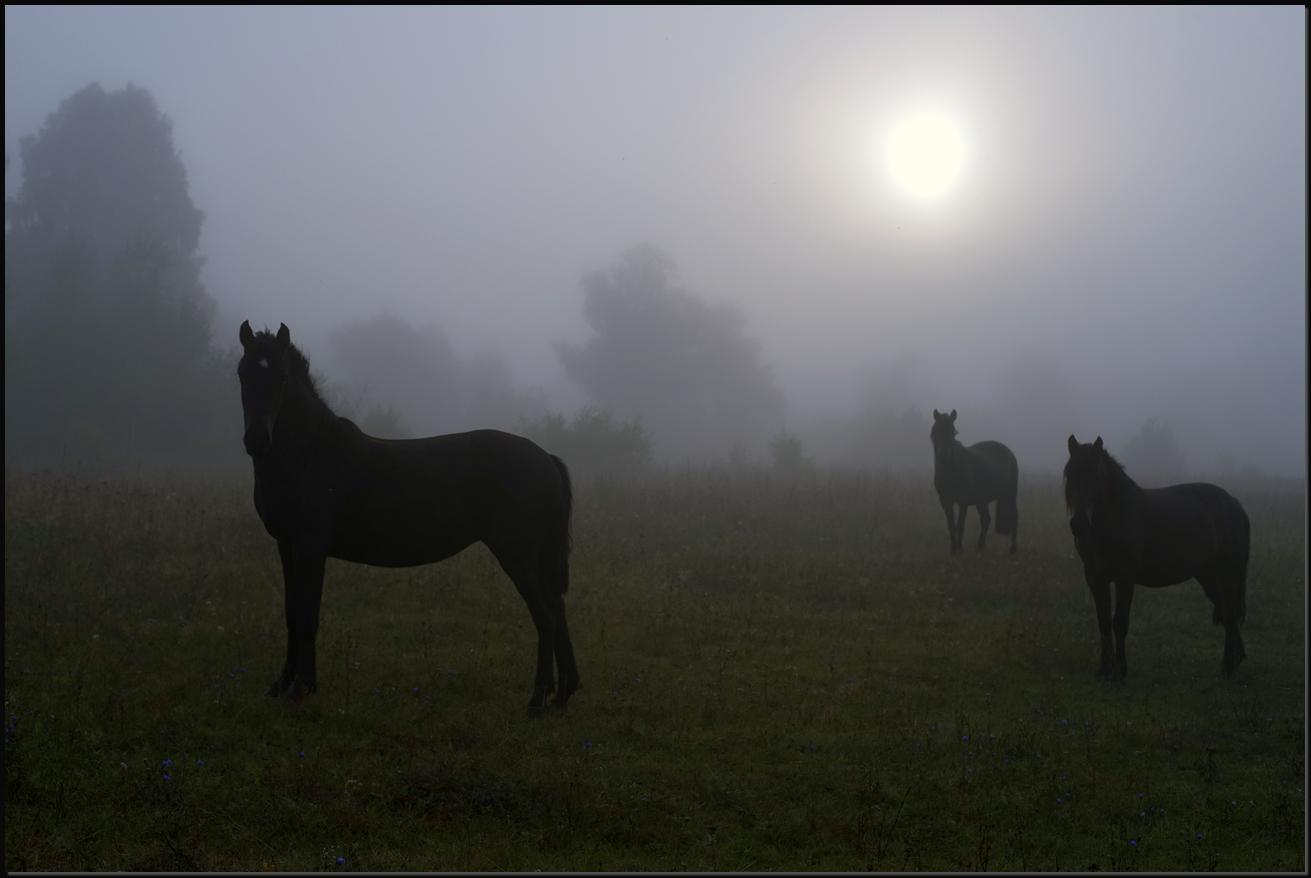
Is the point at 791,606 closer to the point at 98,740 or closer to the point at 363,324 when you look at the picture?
the point at 98,740

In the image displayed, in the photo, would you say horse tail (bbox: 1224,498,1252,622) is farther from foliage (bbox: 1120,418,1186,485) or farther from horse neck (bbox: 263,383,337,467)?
foliage (bbox: 1120,418,1186,485)

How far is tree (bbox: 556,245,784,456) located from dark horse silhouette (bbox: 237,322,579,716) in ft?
147

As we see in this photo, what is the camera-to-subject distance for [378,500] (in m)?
6.38

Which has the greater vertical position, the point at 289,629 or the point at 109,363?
the point at 109,363

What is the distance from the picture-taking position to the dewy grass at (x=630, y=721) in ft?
14.8

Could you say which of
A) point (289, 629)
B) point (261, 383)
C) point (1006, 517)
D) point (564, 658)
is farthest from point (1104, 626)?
point (261, 383)

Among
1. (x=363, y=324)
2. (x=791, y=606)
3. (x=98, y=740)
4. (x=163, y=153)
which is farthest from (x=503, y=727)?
(x=363, y=324)

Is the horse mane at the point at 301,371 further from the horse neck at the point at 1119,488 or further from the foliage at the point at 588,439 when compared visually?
the foliage at the point at 588,439

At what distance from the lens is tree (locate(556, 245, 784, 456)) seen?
53562 millimetres

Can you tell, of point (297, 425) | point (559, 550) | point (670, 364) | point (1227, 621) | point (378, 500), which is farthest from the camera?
point (670, 364)

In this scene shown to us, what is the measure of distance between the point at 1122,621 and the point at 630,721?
5.78 meters

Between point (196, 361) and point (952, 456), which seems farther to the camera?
point (196, 361)

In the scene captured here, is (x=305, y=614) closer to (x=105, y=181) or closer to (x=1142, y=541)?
(x=1142, y=541)

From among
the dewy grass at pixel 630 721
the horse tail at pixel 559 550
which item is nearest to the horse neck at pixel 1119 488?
the dewy grass at pixel 630 721
